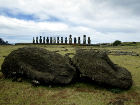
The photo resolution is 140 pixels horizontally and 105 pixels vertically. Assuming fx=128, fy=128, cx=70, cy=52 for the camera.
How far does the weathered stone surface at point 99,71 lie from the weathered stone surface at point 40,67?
A: 1.12 meters

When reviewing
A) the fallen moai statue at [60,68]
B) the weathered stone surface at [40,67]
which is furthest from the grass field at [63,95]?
the weathered stone surface at [40,67]

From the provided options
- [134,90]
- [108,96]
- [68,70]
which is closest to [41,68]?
[68,70]

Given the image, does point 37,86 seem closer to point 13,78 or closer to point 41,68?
point 41,68

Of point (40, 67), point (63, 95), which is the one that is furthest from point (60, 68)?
point (63, 95)

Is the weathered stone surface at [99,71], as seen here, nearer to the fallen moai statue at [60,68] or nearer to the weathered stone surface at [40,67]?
the fallen moai statue at [60,68]

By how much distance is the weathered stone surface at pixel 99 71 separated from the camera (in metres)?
11.5

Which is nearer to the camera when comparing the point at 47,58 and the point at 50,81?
the point at 50,81

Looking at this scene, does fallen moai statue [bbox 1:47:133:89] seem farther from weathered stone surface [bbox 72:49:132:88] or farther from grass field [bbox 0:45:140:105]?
grass field [bbox 0:45:140:105]

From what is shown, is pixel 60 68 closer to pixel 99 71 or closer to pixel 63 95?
pixel 63 95

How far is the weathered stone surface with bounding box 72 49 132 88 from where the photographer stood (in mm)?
11523

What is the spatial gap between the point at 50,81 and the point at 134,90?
7.81m

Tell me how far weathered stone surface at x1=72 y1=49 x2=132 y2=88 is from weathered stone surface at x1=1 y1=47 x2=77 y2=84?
3.66ft

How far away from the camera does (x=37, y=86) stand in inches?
464

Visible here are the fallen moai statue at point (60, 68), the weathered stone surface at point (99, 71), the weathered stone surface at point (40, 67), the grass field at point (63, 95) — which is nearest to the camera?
the grass field at point (63, 95)
